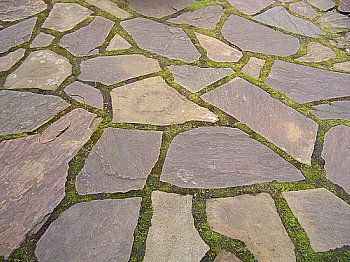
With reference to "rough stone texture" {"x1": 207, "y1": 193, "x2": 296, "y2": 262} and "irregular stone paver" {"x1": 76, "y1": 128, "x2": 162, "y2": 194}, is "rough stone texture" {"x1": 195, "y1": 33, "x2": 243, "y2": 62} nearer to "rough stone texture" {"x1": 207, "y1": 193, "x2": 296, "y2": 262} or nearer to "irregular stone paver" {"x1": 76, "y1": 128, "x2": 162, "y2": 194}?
"irregular stone paver" {"x1": 76, "y1": 128, "x2": 162, "y2": 194}

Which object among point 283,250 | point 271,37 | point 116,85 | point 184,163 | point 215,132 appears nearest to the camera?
point 283,250

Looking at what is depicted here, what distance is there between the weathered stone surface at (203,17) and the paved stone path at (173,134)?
0.02 metres

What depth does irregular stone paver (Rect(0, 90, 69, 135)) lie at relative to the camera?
8.52 feet

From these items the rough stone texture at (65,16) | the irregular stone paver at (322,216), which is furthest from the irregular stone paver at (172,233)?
the rough stone texture at (65,16)

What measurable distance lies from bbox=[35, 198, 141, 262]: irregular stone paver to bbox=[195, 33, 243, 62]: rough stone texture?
1.52 m

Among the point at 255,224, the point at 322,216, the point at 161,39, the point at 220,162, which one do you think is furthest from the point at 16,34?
the point at 322,216

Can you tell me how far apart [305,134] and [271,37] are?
1.24 m

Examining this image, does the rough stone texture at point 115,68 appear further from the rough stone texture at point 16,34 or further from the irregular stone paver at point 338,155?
the irregular stone paver at point 338,155

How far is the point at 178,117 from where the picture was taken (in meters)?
2.67

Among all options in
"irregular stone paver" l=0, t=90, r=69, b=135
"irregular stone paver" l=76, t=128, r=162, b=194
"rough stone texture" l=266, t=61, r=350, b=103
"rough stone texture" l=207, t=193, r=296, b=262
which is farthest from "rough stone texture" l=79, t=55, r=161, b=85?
"rough stone texture" l=207, t=193, r=296, b=262

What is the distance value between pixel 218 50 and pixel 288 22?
83 cm

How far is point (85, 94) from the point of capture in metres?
2.86

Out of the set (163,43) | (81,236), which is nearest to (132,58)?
(163,43)

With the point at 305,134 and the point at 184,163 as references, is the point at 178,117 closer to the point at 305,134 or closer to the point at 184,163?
the point at 184,163
